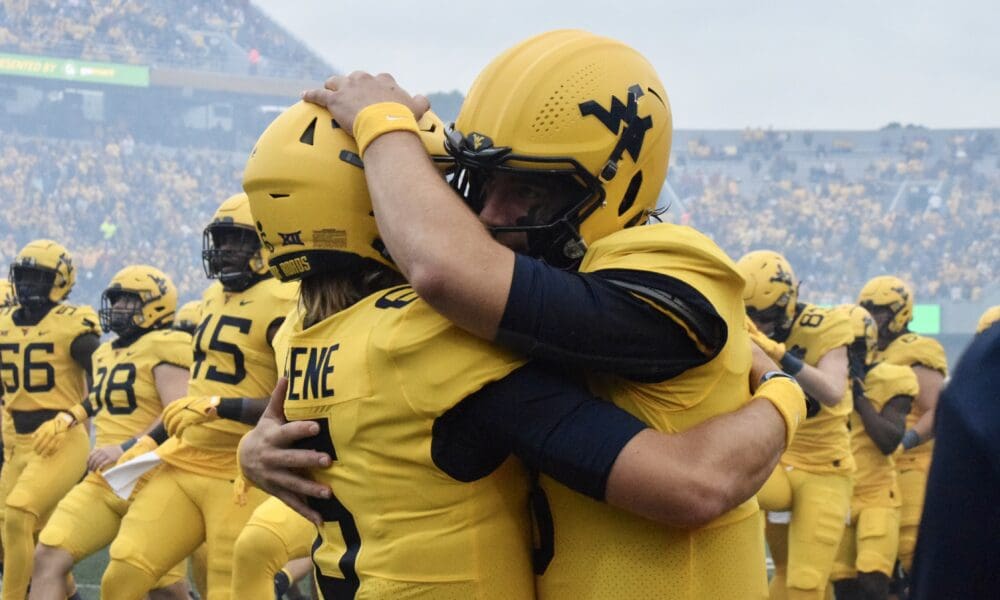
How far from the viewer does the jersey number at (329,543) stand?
1.92 meters

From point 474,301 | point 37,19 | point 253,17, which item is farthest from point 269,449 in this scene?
point 253,17

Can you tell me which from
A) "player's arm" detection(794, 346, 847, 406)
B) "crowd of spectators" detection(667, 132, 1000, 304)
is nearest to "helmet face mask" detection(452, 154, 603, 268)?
"player's arm" detection(794, 346, 847, 406)

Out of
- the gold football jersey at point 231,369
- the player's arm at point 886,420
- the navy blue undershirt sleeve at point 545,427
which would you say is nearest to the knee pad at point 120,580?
the gold football jersey at point 231,369

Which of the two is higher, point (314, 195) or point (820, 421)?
point (314, 195)

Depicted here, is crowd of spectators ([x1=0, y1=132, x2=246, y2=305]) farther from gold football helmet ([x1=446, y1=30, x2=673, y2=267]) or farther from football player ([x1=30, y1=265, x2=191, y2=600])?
gold football helmet ([x1=446, y1=30, x2=673, y2=267])

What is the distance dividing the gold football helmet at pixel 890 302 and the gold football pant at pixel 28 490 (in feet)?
16.8

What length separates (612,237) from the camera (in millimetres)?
1721

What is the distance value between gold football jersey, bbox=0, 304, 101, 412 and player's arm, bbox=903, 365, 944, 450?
4858 mm

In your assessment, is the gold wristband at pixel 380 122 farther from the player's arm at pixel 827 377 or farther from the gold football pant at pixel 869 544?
the gold football pant at pixel 869 544

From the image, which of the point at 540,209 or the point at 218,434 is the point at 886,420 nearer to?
the point at 218,434

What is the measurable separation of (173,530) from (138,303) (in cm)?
195

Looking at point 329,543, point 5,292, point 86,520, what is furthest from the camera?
point 5,292

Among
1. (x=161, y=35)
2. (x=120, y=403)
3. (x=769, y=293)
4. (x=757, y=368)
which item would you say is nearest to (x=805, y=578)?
(x=769, y=293)

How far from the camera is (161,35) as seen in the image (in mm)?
30672
